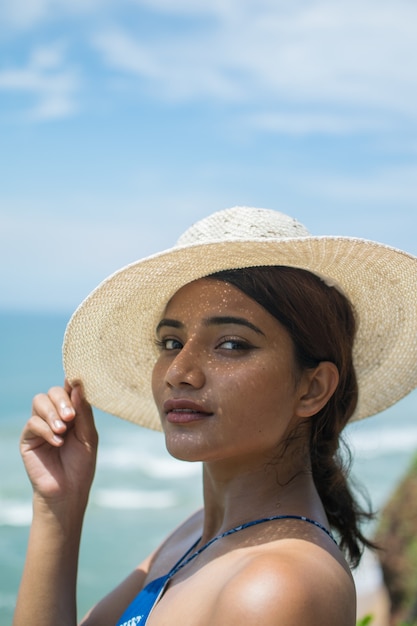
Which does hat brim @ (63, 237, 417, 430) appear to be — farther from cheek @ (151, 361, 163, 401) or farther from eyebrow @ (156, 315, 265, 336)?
cheek @ (151, 361, 163, 401)

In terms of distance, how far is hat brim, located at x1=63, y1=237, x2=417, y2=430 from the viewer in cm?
246

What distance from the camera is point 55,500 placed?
9.73 ft

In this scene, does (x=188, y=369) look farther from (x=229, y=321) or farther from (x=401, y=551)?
(x=401, y=551)

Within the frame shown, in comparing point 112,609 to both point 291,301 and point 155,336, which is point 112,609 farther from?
point 291,301

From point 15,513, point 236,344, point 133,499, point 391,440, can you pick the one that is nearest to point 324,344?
point 236,344

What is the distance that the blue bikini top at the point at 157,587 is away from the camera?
7.88 feet

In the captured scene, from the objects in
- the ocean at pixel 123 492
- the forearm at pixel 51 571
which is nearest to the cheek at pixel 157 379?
the forearm at pixel 51 571

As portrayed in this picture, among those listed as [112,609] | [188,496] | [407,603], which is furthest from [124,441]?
[112,609]

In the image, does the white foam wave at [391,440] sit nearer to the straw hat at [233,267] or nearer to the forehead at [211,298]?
the straw hat at [233,267]

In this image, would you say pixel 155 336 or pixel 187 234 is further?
pixel 155 336

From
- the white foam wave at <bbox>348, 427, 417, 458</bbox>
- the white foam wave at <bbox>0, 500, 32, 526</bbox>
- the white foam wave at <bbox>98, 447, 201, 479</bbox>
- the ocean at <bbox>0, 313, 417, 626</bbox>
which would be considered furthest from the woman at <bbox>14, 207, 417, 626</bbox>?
the white foam wave at <bbox>348, 427, 417, 458</bbox>

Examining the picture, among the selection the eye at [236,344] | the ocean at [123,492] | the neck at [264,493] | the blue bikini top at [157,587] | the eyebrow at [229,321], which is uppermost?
the eyebrow at [229,321]

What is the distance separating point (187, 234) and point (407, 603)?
18.2 ft

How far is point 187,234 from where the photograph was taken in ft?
8.64
